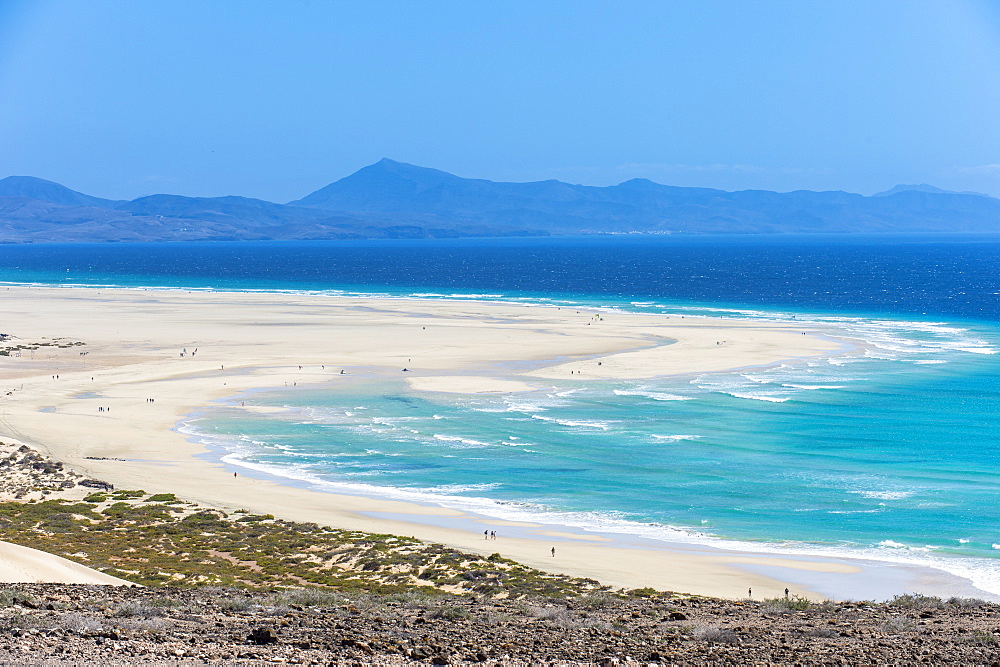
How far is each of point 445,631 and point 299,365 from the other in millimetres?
46495

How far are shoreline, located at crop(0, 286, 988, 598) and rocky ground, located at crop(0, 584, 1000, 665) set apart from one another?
514 centimetres

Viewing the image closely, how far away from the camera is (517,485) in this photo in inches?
1238

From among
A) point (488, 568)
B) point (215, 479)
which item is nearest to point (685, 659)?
point (488, 568)

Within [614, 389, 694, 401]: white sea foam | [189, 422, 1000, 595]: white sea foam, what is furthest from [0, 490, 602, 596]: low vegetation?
[614, 389, 694, 401]: white sea foam

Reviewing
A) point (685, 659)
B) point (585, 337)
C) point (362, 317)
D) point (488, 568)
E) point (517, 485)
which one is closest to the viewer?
point (685, 659)

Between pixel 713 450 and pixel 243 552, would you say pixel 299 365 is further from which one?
pixel 243 552

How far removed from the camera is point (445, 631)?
14.3m

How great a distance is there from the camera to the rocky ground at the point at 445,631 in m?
12.7

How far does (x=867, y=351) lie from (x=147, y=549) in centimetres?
5378

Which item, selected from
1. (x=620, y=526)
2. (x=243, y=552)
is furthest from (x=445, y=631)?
(x=620, y=526)

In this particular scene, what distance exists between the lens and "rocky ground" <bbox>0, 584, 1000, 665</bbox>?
12.7 metres

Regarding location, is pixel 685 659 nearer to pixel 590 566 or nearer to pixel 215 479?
pixel 590 566

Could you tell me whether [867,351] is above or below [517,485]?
above

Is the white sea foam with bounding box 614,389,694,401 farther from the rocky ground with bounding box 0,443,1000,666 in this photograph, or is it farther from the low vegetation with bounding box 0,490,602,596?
the rocky ground with bounding box 0,443,1000,666
